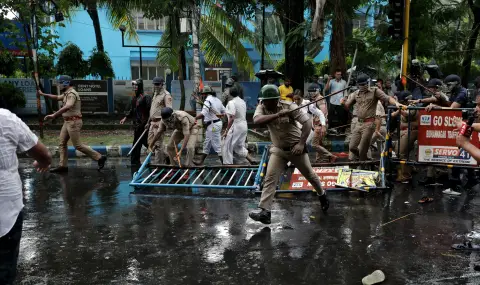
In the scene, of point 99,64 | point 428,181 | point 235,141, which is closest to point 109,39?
point 99,64

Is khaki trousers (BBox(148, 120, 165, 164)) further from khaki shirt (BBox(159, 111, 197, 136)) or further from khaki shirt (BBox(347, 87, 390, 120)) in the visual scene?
khaki shirt (BBox(347, 87, 390, 120))

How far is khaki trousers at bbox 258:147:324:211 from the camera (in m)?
6.33

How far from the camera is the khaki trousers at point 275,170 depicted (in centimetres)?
Result: 633

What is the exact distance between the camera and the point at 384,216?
6.70 m

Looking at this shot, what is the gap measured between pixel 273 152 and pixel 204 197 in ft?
5.90

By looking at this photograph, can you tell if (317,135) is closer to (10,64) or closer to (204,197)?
(204,197)

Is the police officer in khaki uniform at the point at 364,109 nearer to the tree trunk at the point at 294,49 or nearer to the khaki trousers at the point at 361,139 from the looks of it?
the khaki trousers at the point at 361,139

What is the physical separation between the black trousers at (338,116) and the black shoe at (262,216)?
933 centimetres

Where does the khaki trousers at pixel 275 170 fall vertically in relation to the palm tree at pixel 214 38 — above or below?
below

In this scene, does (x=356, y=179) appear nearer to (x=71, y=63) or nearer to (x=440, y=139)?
(x=440, y=139)

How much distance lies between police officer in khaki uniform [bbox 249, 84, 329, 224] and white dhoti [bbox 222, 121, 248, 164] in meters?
3.11

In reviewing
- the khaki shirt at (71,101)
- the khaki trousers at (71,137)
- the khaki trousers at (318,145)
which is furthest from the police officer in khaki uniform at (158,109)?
the khaki trousers at (318,145)

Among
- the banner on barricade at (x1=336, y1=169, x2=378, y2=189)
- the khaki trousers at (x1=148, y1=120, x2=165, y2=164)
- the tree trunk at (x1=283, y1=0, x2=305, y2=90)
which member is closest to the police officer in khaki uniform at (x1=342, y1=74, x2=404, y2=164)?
the banner on barricade at (x1=336, y1=169, x2=378, y2=189)

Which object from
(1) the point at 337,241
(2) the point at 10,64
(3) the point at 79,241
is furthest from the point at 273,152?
(2) the point at 10,64
